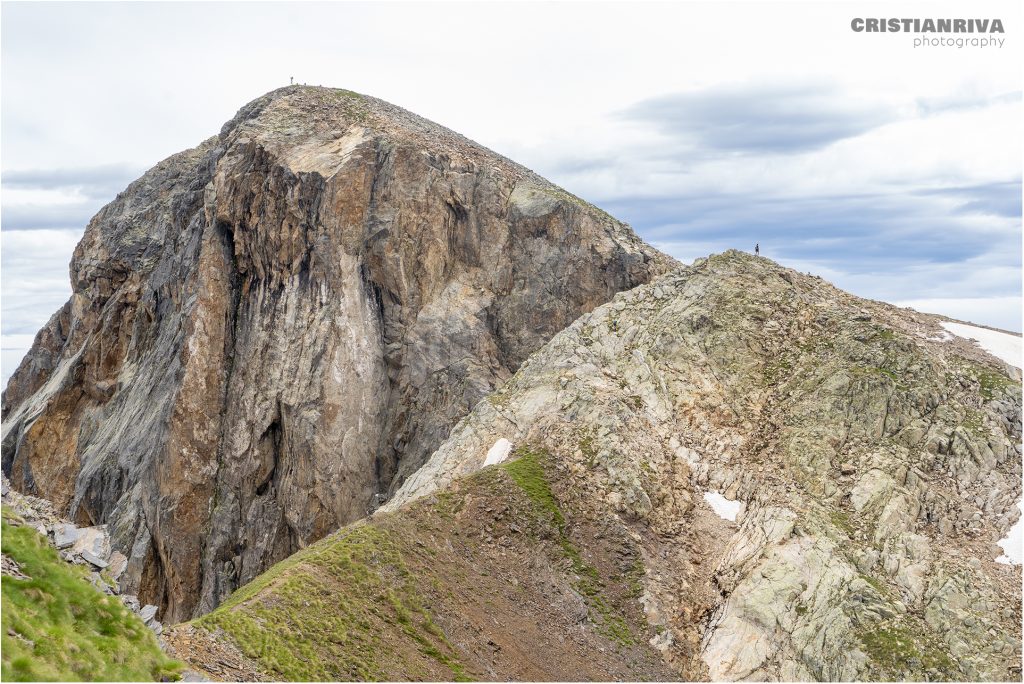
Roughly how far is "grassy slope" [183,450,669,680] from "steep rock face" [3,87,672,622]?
21575 mm

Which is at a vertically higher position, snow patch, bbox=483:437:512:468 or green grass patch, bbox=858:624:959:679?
snow patch, bbox=483:437:512:468

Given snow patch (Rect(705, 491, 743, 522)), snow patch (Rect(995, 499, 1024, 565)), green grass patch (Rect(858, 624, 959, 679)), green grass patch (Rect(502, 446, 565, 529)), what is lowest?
green grass patch (Rect(858, 624, 959, 679))

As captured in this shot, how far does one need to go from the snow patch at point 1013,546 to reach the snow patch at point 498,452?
20480 mm

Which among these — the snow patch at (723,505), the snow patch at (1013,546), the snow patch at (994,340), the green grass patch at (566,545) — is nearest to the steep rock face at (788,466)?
the snow patch at (723,505)

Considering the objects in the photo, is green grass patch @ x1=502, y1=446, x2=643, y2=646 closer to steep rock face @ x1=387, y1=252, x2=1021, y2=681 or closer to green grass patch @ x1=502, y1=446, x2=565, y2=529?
green grass patch @ x1=502, y1=446, x2=565, y2=529

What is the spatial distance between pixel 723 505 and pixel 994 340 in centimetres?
1728

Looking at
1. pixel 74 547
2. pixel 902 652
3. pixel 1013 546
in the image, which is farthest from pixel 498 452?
pixel 74 547

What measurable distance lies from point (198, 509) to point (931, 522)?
143ft

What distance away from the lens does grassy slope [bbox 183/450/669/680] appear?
30969mm

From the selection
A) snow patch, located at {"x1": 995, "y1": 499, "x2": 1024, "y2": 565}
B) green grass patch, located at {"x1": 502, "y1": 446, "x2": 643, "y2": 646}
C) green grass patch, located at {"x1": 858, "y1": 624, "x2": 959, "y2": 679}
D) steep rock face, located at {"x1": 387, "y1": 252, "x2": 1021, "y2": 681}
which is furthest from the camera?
green grass patch, located at {"x1": 502, "y1": 446, "x2": 643, "y2": 646}

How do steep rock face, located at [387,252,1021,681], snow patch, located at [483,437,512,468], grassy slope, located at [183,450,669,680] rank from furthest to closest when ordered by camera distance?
snow patch, located at [483,437,512,468], steep rock face, located at [387,252,1021,681], grassy slope, located at [183,450,669,680]

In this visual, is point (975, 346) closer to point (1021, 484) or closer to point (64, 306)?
point (1021, 484)

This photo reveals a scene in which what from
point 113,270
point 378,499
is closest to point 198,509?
point 378,499

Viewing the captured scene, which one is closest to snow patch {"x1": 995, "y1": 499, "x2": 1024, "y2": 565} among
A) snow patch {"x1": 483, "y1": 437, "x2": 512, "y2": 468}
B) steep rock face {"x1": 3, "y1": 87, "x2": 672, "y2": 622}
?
snow patch {"x1": 483, "y1": 437, "x2": 512, "y2": 468}
